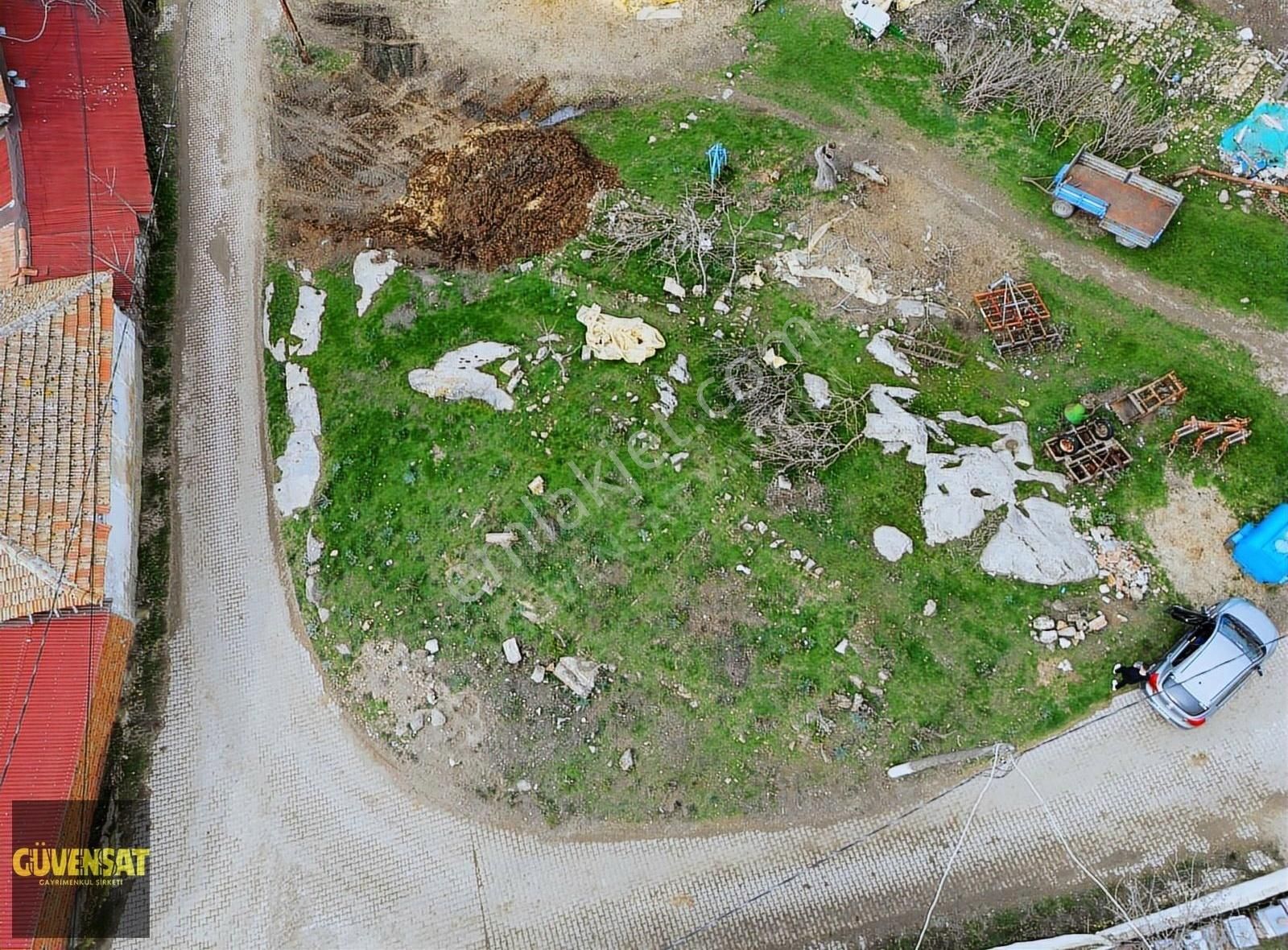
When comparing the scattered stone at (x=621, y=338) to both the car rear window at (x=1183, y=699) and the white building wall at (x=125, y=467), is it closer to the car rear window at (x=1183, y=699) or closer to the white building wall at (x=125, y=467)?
the white building wall at (x=125, y=467)

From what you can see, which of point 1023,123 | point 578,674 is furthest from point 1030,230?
point 578,674

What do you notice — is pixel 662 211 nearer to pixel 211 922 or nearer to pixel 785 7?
pixel 785 7

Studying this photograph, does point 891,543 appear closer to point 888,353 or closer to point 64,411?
point 888,353

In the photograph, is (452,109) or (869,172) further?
(452,109)

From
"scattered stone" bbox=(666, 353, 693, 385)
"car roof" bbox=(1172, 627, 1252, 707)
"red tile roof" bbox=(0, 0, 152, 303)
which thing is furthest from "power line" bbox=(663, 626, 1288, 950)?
"red tile roof" bbox=(0, 0, 152, 303)

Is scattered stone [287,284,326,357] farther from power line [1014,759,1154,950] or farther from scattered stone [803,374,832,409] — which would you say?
power line [1014,759,1154,950]

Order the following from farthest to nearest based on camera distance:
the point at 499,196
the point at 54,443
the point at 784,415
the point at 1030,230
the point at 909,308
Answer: the point at 499,196
the point at 1030,230
the point at 909,308
the point at 784,415
the point at 54,443

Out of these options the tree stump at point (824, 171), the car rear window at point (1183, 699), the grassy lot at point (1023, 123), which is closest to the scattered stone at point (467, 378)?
the tree stump at point (824, 171)
